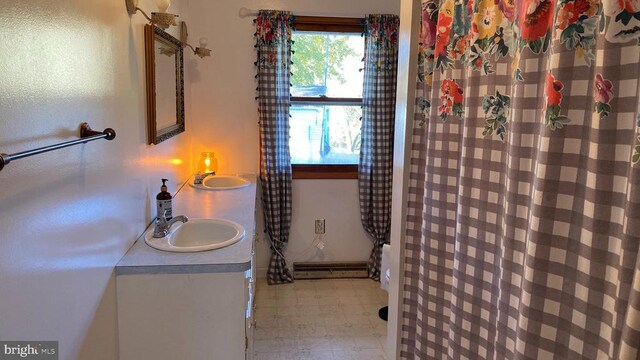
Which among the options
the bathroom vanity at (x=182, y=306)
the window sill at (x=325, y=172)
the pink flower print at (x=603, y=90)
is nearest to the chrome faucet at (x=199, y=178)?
the window sill at (x=325, y=172)

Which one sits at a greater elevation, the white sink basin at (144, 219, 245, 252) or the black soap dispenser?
the black soap dispenser

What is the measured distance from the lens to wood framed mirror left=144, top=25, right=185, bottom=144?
1994 millimetres

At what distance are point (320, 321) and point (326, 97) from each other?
1765mm

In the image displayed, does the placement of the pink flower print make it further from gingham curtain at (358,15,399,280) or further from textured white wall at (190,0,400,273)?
textured white wall at (190,0,400,273)

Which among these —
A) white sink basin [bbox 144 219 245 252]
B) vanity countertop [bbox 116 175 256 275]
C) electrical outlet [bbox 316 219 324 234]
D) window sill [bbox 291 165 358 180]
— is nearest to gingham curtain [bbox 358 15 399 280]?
window sill [bbox 291 165 358 180]

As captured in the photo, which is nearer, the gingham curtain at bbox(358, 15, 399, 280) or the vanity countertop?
the vanity countertop

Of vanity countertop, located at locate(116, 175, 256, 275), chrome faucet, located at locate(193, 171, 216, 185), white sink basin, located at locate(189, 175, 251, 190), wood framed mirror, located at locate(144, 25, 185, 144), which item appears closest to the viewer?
vanity countertop, located at locate(116, 175, 256, 275)

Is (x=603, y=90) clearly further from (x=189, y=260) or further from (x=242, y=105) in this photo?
(x=242, y=105)

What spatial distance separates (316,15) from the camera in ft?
11.1

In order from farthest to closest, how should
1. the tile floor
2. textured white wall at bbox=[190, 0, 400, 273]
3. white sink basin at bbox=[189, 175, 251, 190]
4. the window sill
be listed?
1. the window sill
2. textured white wall at bbox=[190, 0, 400, 273]
3. white sink basin at bbox=[189, 175, 251, 190]
4. the tile floor

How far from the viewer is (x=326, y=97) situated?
11.6 ft

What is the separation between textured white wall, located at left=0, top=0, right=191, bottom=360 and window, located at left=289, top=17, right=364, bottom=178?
71.7 inches
